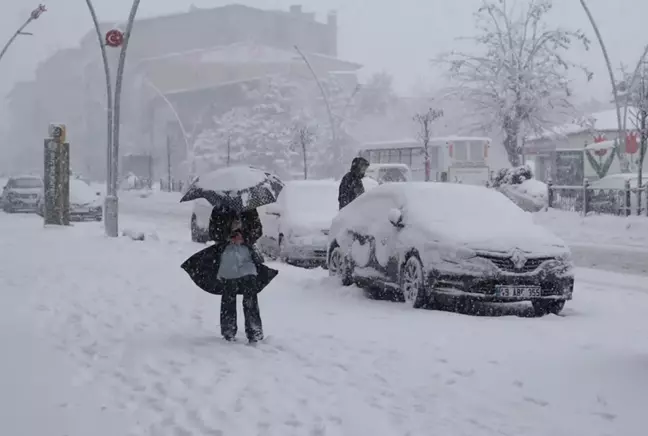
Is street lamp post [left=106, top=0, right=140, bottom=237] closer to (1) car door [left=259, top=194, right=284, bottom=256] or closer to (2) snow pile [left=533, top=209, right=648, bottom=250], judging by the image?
(1) car door [left=259, top=194, right=284, bottom=256]

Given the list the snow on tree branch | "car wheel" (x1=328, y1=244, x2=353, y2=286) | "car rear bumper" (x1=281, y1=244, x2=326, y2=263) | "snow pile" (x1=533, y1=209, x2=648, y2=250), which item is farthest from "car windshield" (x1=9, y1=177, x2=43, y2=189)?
the snow on tree branch

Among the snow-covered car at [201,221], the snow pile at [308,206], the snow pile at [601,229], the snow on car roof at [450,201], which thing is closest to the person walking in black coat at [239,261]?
the snow on car roof at [450,201]

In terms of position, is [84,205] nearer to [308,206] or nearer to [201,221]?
[201,221]

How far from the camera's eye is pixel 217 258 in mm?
8414

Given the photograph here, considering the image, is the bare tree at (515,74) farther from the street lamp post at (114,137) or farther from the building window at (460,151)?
the street lamp post at (114,137)

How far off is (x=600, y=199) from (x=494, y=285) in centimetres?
1943

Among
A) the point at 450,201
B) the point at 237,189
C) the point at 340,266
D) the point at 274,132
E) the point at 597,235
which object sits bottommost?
the point at 597,235

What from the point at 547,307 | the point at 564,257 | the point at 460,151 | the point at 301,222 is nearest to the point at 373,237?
the point at 547,307

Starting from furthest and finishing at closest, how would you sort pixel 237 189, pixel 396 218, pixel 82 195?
pixel 82 195 < pixel 396 218 < pixel 237 189

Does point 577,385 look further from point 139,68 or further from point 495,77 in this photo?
point 139,68

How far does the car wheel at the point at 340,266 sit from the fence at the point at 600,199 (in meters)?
15.3

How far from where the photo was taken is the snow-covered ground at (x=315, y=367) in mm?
5914

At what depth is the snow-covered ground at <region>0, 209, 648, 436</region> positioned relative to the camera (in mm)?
5914

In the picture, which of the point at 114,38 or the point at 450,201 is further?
the point at 114,38
